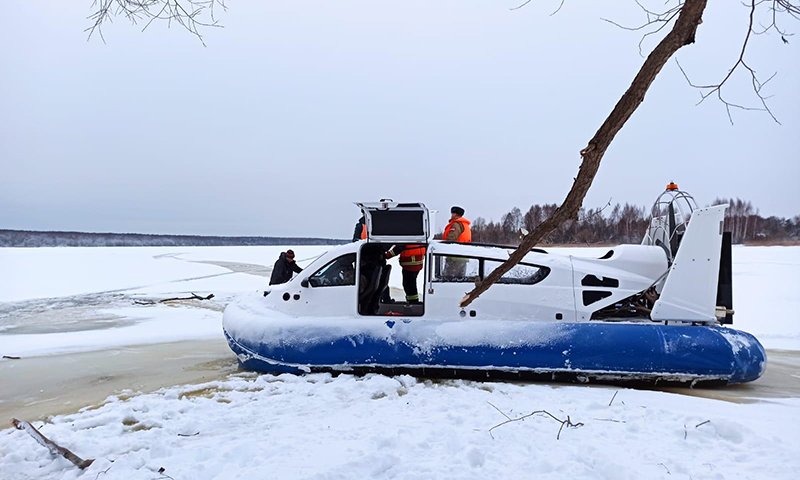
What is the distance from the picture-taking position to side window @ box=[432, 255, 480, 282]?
18.7ft

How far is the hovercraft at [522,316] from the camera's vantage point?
16.0 ft

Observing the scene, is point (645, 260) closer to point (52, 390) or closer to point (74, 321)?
point (52, 390)

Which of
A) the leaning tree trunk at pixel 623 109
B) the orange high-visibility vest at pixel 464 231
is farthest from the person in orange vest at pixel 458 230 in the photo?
the leaning tree trunk at pixel 623 109

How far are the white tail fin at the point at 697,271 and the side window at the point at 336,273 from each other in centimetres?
351

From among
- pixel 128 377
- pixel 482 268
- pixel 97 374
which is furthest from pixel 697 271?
pixel 97 374

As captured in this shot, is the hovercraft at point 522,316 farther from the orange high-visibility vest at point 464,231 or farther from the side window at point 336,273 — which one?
the orange high-visibility vest at point 464,231

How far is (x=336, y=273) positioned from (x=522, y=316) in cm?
224

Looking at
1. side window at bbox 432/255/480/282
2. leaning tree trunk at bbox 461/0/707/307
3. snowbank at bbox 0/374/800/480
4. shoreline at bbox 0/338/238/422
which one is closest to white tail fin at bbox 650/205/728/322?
snowbank at bbox 0/374/800/480

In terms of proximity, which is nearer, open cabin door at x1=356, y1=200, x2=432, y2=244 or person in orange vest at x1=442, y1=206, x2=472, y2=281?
open cabin door at x1=356, y1=200, x2=432, y2=244

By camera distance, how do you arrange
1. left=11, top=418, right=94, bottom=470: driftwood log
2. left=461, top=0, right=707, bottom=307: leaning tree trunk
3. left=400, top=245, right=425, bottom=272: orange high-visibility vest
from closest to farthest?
left=461, top=0, right=707, bottom=307: leaning tree trunk, left=11, top=418, right=94, bottom=470: driftwood log, left=400, top=245, right=425, bottom=272: orange high-visibility vest

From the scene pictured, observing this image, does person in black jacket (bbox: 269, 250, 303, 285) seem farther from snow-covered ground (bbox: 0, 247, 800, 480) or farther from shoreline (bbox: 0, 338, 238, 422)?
snow-covered ground (bbox: 0, 247, 800, 480)

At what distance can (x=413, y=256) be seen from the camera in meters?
6.42

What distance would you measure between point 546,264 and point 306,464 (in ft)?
11.8

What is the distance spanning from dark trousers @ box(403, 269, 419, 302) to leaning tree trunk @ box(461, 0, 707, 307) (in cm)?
381
